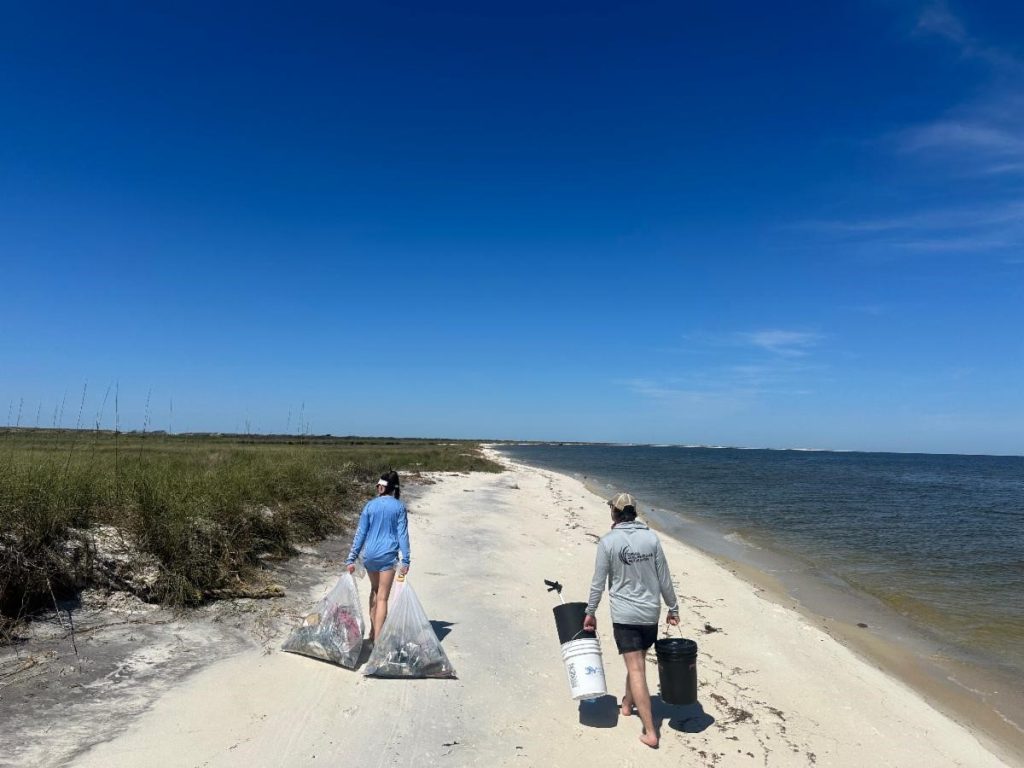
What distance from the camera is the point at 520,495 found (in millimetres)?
24547

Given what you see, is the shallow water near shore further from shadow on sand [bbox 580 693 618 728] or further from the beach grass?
the beach grass

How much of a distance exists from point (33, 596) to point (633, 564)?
5.69 metres

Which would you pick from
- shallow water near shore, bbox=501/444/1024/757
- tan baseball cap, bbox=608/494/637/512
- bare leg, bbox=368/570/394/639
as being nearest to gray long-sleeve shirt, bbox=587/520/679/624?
tan baseball cap, bbox=608/494/637/512

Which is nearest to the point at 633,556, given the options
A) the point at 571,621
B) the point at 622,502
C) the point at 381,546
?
the point at 622,502

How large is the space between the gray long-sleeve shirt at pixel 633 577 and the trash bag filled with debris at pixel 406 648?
172cm

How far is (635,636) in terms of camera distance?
4684 millimetres

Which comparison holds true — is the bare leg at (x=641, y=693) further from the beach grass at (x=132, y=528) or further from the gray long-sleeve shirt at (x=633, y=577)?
the beach grass at (x=132, y=528)

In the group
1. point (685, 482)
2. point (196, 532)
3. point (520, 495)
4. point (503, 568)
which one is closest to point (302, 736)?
point (196, 532)

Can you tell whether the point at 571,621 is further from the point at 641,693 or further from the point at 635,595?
the point at 641,693

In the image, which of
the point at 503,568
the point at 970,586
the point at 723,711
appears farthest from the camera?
the point at 970,586

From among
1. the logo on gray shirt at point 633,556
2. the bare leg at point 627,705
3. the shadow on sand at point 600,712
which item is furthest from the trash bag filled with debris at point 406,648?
the logo on gray shirt at point 633,556

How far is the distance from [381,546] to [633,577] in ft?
8.73

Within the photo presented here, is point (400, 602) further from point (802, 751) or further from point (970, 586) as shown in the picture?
point (970, 586)

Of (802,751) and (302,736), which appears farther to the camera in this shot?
(802,751)
